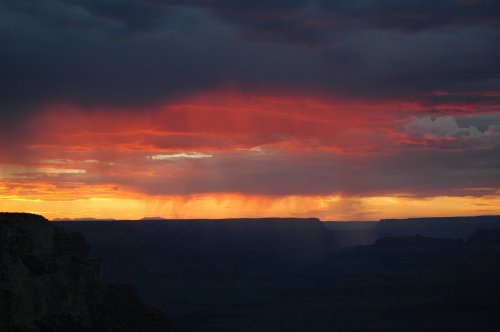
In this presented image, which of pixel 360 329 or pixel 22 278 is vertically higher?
pixel 22 278

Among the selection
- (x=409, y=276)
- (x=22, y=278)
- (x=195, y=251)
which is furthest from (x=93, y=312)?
(x=195, y=251)

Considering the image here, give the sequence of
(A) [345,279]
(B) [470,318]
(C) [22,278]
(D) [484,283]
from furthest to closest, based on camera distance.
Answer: (A) [345,279]
(D) [484,283]
(B) [470,318]
(C) [22,278]

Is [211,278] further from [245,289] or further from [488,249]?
[488,249]

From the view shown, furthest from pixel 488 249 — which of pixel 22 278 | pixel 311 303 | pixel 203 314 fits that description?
pixel 22 278

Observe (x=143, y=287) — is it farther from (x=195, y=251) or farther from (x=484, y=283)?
(x=484, y=283)

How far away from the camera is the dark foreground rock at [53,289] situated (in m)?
49.6

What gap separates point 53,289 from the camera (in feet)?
191

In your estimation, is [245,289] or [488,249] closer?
[245,289]

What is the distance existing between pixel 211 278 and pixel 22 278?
117228mm

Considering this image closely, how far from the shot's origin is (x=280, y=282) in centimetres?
17375

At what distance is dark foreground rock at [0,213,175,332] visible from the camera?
49.6m

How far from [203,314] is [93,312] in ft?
253

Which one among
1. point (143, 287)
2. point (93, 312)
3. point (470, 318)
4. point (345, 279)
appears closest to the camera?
point (93, 312)

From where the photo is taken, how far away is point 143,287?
518 feet
